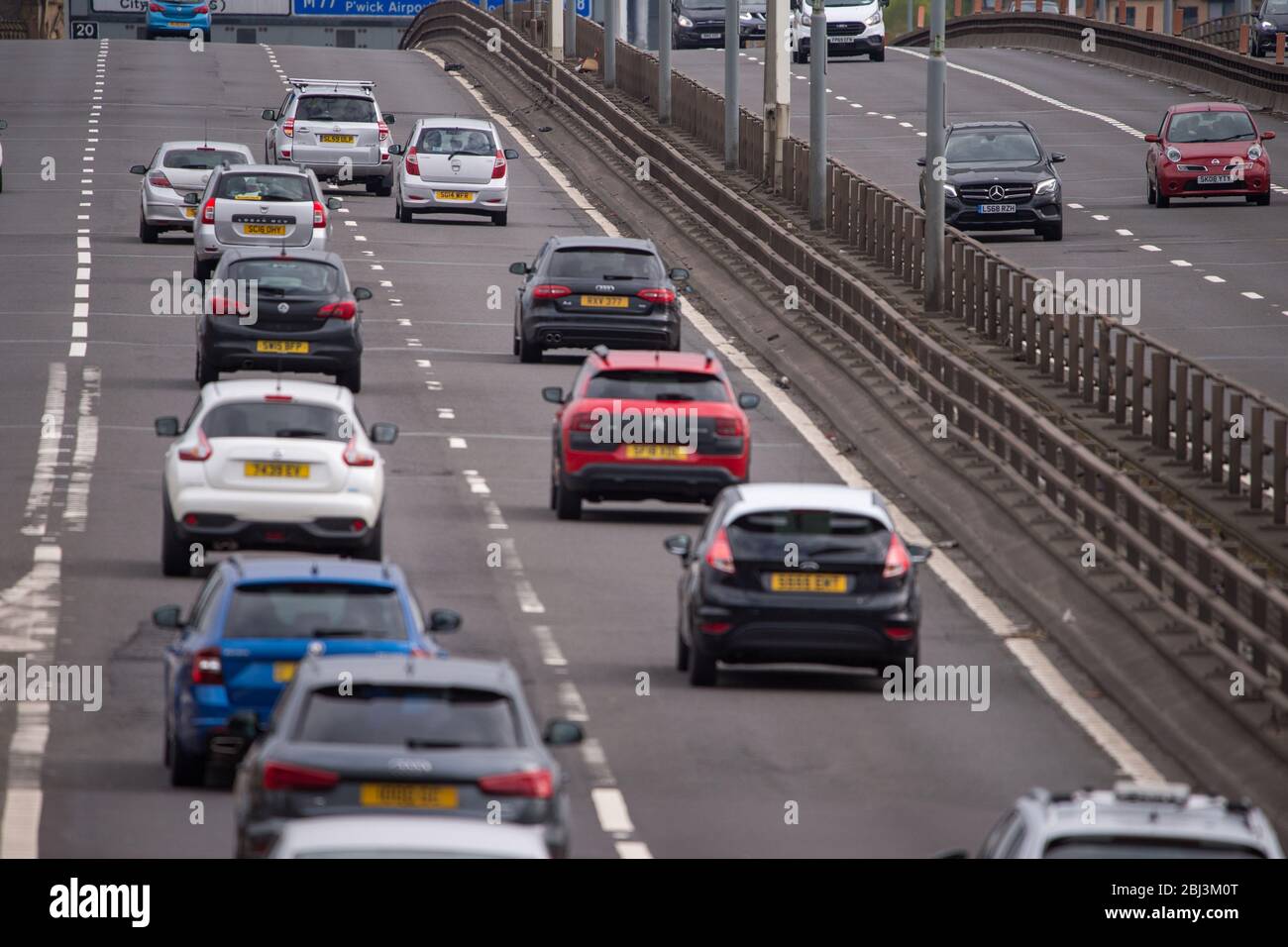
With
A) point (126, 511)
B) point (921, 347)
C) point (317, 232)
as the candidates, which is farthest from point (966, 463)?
point (317, 232)

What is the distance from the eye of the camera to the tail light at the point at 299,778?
40.0 ft

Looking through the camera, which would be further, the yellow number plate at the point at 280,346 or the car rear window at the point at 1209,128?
the car rear window at the point at 1209,128

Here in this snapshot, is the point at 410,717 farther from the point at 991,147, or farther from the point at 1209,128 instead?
the point at 1209,128

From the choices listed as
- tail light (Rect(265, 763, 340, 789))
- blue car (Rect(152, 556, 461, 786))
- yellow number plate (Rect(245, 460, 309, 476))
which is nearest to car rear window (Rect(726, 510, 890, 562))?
blue car (Rect(152, 556, 461, 786))

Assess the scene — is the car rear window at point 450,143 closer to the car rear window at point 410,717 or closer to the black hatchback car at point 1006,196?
the black hatchback car at point 1006,196

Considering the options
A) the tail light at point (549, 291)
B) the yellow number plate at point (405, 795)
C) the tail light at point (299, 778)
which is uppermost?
the tail light at point (299, 778)

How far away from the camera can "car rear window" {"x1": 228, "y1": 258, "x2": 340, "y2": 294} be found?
31.1 meters

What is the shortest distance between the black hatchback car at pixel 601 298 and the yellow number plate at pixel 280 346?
4168mm

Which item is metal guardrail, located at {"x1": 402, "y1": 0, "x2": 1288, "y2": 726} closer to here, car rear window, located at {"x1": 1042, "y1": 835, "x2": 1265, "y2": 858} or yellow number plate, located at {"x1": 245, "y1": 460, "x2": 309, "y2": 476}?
yellow number plate, located at {"x1": 245, "y1": 460, "x2": 309, "y2": 476}

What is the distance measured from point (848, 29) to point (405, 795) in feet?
229

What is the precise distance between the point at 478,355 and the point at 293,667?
20.8 m

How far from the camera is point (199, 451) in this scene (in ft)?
73.8

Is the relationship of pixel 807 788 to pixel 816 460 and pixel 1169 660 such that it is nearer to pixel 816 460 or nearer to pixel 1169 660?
pixel 1169 660

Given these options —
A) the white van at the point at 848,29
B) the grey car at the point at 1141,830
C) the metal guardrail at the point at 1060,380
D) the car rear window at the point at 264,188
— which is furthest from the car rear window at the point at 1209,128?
the grey car at the point at 1141,830
